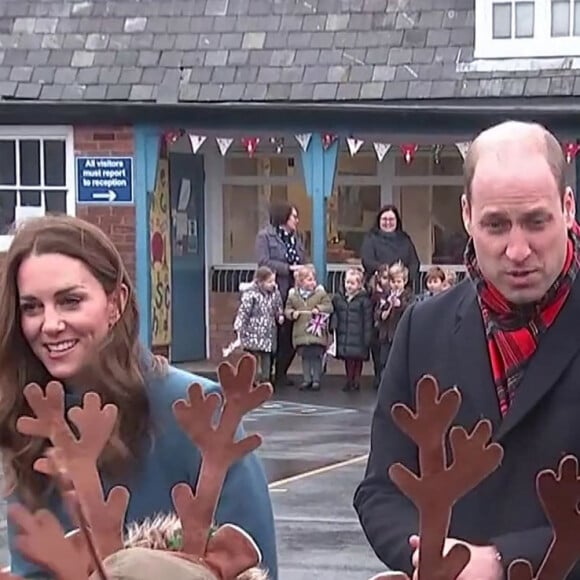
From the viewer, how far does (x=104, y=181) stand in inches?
664

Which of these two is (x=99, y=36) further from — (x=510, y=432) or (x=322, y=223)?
(x=510, y=432)

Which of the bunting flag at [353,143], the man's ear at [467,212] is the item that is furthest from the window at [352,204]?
the man's ear at [467,212]

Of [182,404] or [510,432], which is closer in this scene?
[182,404]

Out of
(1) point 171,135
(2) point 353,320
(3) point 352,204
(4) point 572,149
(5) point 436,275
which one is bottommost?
(2) point 353,320

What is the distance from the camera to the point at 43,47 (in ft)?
57.2

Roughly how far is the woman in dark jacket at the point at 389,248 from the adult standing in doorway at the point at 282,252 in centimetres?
77

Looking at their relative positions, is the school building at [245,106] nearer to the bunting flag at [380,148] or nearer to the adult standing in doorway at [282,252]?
the bunting flag at [380,148]

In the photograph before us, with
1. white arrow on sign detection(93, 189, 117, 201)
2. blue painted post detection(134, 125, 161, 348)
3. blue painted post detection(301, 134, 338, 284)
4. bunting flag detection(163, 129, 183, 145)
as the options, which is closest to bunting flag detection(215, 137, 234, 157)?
bunting flag detection(163, 129, 183, 145)

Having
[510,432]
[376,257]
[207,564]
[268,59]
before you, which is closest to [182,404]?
[207,564]

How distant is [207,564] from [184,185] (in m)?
16.1

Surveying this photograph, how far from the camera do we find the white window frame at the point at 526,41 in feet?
54.0

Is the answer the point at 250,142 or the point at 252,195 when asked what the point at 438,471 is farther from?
the point at 252,195

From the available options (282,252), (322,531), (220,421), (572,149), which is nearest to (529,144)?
(220,421)

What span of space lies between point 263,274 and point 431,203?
282cm
